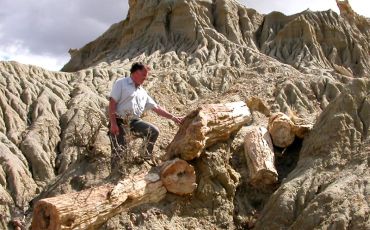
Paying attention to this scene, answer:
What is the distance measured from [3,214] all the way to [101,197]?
5.92 meters

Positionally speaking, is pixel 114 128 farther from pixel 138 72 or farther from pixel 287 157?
pixel 287 157

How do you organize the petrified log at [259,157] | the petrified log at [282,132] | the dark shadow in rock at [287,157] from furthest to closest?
the petrified log at [282,132] < the dark shadow in rock at [287,157] < the petrified log at [259,157]

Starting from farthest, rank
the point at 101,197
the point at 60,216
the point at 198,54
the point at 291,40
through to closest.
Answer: the point at 291,40
the point at 198,54
the point at 101,197
the point at 60,216

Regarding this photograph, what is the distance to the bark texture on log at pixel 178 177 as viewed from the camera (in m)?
8.89

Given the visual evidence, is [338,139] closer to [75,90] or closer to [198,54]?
[75,90]

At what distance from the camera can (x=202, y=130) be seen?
915cm

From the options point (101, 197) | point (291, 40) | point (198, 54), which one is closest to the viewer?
point (101, 197)

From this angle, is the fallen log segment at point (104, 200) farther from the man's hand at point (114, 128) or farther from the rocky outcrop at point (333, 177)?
the rocky outcrop at point (333, 177)

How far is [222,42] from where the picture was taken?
1027 inches

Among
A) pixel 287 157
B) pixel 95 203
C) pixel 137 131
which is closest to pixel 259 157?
pixel 287 157

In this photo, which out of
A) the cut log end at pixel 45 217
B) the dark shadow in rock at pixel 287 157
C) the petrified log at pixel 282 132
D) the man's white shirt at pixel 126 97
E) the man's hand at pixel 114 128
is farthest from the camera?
the petrified log at pixel 282 132

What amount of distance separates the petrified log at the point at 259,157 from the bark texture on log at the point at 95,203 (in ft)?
5.46

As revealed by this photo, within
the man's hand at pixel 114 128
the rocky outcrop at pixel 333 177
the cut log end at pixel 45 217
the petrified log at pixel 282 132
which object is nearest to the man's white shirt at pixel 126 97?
the man's hand at pixel 114 128

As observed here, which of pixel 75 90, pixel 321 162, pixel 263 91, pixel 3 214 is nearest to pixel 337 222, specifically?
pixel 321 162
